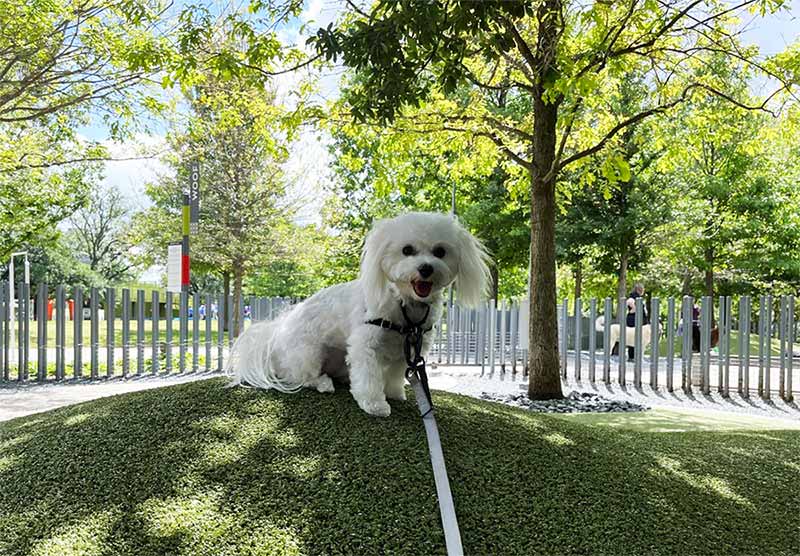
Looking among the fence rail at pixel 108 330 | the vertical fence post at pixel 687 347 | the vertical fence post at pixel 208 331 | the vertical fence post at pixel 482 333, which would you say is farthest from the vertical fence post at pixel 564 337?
the vertical fence post at pixel 208 331

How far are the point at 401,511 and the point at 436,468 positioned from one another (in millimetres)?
278

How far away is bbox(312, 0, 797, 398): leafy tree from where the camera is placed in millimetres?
3727

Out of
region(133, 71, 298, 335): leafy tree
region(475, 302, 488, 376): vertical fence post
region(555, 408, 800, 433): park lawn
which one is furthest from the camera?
region(133, 71, 298, 335): leafy tree

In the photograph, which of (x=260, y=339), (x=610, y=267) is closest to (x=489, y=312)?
(x=260, y=339)

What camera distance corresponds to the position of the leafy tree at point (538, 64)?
12.2 ft

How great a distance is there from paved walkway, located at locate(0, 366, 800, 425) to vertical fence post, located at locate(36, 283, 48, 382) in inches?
16.7

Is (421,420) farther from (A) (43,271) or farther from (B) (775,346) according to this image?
(A) (43,271)

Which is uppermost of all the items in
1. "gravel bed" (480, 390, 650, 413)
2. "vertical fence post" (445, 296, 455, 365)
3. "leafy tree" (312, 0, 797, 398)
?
"leafy tree" (312, 0, 797, 398)

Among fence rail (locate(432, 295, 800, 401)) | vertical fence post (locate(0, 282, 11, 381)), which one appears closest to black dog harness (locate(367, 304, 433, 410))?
fence rail (locate(432, 295, 800, 401))

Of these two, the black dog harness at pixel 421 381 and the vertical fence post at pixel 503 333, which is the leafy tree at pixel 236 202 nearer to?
the vertical fence post at pixel 503 333

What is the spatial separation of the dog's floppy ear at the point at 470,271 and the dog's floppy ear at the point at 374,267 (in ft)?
1.28

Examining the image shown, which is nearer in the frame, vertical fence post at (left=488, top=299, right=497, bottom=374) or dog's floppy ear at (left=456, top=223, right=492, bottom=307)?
dog's floppy ear at (left=456, top=223, right=492, bottom=307)

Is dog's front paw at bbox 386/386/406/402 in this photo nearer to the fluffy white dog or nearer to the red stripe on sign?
the fluffy white dog

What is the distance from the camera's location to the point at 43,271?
162ft
